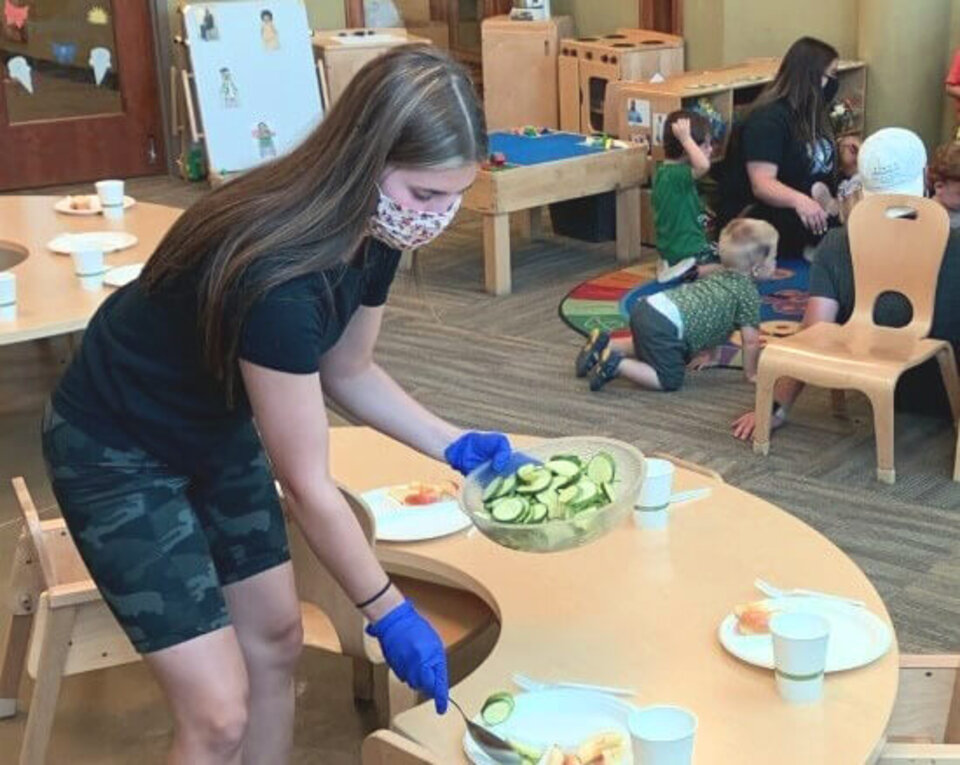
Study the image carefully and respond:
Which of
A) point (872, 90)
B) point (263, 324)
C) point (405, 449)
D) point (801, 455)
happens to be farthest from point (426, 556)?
point (872, 90)

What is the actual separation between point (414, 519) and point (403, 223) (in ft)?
2.29

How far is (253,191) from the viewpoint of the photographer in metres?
1.85

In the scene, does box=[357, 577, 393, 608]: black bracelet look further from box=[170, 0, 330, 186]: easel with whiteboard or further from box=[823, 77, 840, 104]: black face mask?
box=[170, 0, 330, 186]: easel with whiteboard

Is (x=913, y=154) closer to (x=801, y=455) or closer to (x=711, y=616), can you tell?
(x=801, y=455)

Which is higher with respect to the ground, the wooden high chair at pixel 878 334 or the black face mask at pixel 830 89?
the black face mask at pixel 830 89

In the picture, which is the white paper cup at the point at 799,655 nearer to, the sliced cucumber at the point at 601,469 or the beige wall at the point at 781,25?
the sliced cucumber at the point at 601,469

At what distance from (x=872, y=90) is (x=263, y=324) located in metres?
5.46

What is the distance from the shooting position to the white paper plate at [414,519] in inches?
94.0

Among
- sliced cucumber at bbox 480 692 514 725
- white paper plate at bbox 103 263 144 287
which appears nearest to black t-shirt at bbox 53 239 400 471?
sliced cucumber at bbox 480 692 514 725

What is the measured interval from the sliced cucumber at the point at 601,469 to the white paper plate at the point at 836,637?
0.82ft

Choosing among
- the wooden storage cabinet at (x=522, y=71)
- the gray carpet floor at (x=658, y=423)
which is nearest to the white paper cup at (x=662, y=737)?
the gray carpet floor at (x=658, y=423)

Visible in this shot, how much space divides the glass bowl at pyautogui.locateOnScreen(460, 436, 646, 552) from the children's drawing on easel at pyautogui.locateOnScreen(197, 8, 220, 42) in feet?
18.8

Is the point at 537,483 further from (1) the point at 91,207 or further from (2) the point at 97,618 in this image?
(1) the point at 91,207

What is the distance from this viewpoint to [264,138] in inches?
297
